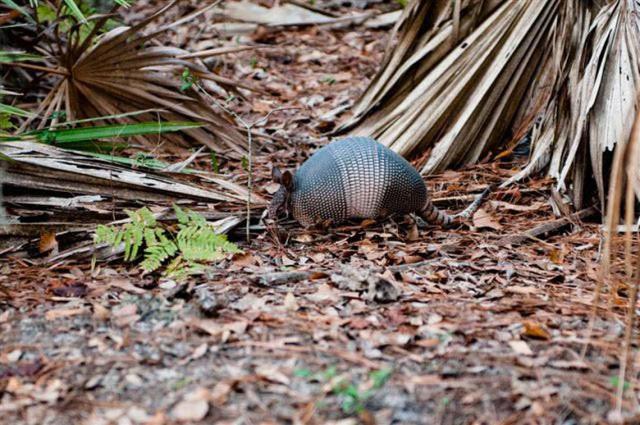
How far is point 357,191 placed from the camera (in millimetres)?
4613

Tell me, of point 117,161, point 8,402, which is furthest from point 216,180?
point 8,402

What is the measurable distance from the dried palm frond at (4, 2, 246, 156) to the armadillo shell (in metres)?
1.00

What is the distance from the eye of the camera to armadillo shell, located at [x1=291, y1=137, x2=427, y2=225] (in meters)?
4.58

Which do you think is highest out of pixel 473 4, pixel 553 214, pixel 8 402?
pixel 473 4

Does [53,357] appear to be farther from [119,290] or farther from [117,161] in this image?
[117,161]

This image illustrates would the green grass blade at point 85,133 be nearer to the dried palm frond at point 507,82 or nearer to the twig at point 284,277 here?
the twig at point 284,277

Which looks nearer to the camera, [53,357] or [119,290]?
[53,357]

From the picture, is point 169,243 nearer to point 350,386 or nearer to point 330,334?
point 330,334

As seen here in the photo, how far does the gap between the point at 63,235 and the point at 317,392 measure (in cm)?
191

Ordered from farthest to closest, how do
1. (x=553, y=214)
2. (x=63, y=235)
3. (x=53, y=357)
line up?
(x=553, y=214) < (x=63, y=235) < (x=53, y=357)

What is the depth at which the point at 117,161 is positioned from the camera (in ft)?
14.0

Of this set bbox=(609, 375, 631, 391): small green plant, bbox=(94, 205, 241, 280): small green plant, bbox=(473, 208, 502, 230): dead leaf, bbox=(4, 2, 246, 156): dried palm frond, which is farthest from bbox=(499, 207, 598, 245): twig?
bbox=(4, 2, 246, 156): dried palm frond

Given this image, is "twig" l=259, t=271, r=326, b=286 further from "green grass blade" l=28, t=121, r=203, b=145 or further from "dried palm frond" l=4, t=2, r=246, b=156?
"dried palm frond" l=4, t=2, r=246, b=156

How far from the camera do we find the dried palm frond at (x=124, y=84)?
488 centimetres
